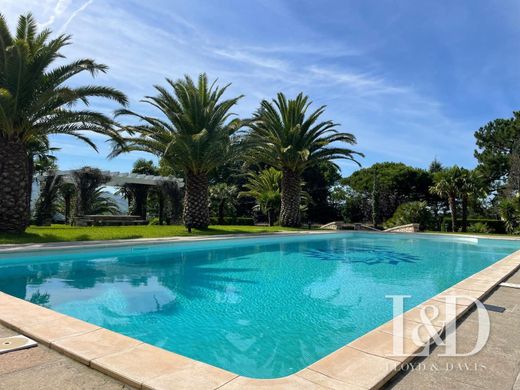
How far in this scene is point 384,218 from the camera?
39.2 meters

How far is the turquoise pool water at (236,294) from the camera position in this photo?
471 cm

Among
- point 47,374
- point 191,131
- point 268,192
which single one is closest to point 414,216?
point 268,192

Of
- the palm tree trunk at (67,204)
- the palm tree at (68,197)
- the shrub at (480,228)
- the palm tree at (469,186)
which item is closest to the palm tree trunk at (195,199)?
the palm tree at (68,197)

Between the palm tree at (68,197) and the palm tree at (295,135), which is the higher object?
the palm tree at (295,135)

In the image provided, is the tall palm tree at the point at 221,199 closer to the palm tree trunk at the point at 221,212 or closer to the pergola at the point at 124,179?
the palm tree trunk at the point at 221,212

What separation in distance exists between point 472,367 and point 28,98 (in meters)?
15.5

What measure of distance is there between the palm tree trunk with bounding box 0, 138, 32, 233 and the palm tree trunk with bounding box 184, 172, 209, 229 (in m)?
7.91

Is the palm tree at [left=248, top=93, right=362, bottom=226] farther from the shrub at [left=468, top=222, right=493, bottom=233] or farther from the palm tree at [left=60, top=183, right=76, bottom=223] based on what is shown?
the palm tree at [left=60, top=183, right=76, bottom=223]

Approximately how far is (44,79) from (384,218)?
111 feet

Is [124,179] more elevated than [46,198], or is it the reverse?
[124,179]

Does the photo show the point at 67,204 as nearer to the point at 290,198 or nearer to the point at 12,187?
the point at 12,187

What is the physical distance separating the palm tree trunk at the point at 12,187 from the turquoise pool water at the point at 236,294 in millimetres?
4083

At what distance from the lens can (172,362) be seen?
3.19 meters

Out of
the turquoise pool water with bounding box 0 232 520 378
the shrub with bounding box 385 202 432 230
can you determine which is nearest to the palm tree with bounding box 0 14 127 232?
the turquoise pool water with bounding box 0 232 520 378
